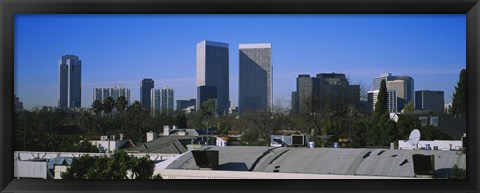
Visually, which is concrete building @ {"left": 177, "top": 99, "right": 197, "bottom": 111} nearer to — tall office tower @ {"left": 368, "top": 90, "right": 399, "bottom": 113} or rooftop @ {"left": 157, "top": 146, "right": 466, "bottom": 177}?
rooftop @ {"left": 157, "top": 146, "right": 466, "bottom": 177}

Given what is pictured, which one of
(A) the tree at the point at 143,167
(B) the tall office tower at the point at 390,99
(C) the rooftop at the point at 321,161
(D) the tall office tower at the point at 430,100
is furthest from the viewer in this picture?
(B) the tall office tower at the point at 390,99

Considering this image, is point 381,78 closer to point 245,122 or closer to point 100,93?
point 245,122

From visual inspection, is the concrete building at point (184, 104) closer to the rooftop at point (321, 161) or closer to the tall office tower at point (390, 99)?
the rooftop at point (321, 161)

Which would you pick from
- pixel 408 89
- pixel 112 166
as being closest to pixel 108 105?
pixel 112 166

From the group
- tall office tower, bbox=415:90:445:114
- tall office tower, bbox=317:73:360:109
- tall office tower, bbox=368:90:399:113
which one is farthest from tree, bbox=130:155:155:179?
tall office tower, bbox=415:90:445:114

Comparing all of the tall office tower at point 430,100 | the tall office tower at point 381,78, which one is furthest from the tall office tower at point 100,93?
the tall office tower at point 430,100

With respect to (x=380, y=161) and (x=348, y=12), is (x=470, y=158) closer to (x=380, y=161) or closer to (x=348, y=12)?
(x=348, y=12)

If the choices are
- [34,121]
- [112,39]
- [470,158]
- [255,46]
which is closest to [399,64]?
[255,46]
